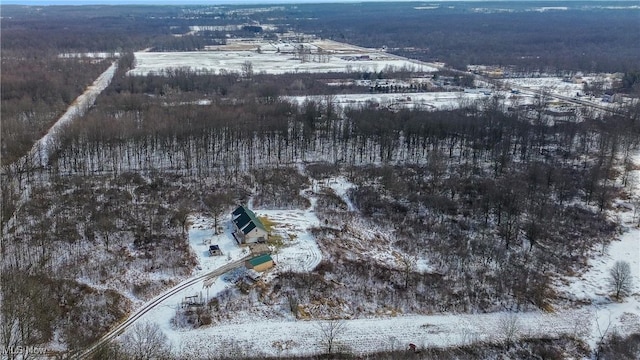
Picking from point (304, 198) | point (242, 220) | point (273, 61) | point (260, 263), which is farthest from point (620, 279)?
point (273, 61)

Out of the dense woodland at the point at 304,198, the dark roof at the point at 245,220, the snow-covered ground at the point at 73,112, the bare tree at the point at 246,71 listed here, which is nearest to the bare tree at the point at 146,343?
the dense woodland at the point at 304,198

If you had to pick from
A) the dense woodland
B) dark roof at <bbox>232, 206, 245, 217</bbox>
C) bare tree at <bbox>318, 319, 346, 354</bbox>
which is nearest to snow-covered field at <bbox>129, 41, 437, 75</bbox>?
the dense woodland

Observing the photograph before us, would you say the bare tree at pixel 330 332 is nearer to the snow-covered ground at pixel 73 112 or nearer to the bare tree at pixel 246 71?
the snow-covered ground at pixel 73 112

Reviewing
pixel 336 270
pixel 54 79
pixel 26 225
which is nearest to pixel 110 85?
pixel 54 79

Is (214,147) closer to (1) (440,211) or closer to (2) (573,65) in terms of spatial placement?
(1) (440,211)

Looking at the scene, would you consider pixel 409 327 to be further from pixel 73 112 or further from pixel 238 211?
pixel 73 112

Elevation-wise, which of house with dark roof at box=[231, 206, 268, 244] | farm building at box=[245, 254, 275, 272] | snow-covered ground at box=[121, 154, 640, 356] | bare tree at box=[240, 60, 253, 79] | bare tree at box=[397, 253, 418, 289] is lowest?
snow-covered ground at box=[121, 154, 640, 356]

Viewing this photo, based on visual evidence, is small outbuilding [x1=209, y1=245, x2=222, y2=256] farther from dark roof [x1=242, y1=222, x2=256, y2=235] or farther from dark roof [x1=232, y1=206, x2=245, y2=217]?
dark roof [x1=232, y1=206, x2=245, y2=217]
